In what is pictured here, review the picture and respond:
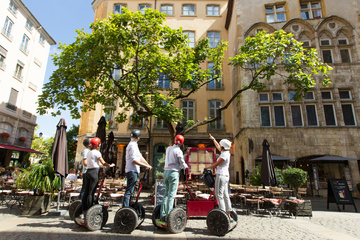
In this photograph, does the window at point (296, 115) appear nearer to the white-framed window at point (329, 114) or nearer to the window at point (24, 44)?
the white-framed window at point (329, 114)

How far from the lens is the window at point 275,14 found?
17.0m

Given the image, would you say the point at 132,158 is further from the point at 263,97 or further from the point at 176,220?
the point at 263,97

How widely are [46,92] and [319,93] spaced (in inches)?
653

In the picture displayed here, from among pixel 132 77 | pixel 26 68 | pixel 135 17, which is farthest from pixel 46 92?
pixel 26 68

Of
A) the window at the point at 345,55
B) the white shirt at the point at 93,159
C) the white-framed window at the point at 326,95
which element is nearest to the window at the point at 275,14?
the window at the point at 345,55

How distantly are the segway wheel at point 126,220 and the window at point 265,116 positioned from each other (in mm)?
12787

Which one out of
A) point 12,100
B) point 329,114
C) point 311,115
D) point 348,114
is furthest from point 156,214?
point 12,100

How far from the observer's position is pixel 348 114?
14.7 m

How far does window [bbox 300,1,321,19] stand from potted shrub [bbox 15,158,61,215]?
19.6 metres

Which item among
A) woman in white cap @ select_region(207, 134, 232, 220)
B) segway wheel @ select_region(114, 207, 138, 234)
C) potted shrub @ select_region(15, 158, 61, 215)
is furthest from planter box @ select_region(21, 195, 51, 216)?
woman in white cap @ select_region(207, 134, 232, 220)

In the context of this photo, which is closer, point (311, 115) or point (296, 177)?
point (296, 177)

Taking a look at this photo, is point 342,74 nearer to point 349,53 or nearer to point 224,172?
point 349,53

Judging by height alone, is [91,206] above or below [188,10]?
below

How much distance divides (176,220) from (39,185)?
4.15 meters
